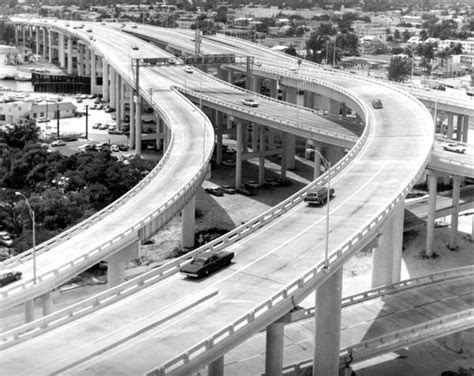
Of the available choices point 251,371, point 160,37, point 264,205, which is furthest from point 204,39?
point 251,371

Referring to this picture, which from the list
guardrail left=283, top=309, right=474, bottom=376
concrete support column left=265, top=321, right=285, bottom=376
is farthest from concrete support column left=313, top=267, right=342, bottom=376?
concrete support column left=265, top=321, right=285, bottom=376

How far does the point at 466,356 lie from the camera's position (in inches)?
2004

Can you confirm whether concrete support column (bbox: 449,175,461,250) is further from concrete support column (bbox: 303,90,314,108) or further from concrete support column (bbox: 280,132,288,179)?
concrete support column (bbox: 303,90,314,108)

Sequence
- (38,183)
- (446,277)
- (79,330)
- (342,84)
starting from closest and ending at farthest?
(79,330)
(446,277)
(38,183)
(342,84)

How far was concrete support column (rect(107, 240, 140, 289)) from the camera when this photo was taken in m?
51.9

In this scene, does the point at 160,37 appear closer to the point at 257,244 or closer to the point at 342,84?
the point at 342,84

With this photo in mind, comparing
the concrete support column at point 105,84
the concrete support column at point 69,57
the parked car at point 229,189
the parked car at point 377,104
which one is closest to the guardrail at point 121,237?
the parked car at point 229,189

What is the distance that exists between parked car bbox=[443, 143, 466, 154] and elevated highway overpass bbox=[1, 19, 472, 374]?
39.9 ft

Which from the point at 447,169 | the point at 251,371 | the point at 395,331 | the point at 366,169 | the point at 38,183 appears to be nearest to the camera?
the point at 251,371

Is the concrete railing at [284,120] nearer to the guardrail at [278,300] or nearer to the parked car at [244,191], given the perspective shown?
the parked car at [244,191]

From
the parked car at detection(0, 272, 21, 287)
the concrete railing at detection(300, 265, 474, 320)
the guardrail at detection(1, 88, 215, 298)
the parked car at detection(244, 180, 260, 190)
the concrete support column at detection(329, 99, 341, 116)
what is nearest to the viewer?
the guardrail at detection(1, 88, 215, 298)

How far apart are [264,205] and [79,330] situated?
174 ft

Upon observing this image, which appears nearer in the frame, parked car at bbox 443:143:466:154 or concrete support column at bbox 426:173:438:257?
concrete support column at bbox 426:173:438:257

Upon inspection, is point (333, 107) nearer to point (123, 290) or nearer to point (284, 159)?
point (284, 159)
